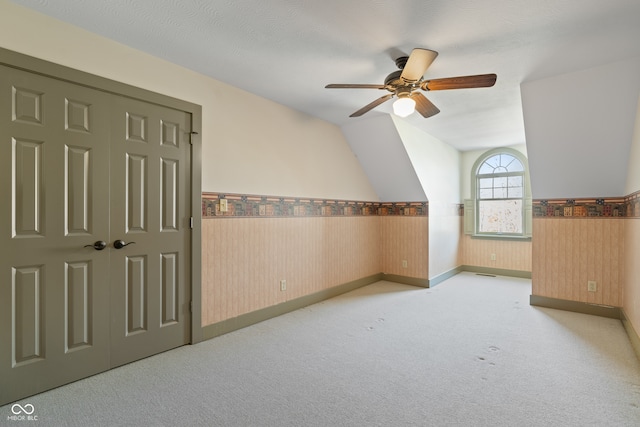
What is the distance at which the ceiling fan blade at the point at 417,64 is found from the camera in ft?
6.74

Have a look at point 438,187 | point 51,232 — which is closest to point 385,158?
point 438,187

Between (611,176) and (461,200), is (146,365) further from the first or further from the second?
(461,200)

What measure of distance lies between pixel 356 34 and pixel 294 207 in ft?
6.77

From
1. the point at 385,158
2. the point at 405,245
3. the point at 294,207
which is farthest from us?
the point at 405,245

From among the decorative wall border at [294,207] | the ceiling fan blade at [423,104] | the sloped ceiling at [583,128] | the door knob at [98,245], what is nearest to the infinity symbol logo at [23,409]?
the door knob at [98,245]

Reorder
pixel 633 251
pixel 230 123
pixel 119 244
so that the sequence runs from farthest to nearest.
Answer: pixel 230 123
pixel 633 251
pixel 119 244

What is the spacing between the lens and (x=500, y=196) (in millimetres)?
5738

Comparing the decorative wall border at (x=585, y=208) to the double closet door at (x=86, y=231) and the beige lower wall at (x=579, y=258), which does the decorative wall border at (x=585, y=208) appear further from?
the double closet door at (x=86, y=231)

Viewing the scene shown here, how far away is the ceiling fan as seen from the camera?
2.14 meters

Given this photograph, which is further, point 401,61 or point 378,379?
point 401,61

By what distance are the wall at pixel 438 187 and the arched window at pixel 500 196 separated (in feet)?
1.29

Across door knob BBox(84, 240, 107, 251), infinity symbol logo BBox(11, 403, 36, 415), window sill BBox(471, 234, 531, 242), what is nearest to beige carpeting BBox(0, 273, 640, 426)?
infinity symbol logo BBox(11, 403, 36, 415)

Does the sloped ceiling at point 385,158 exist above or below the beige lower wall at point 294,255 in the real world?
above

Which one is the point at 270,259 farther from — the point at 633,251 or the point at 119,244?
the point at 633,251
